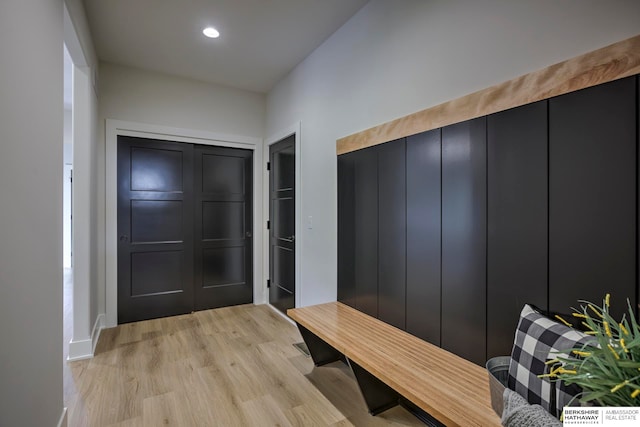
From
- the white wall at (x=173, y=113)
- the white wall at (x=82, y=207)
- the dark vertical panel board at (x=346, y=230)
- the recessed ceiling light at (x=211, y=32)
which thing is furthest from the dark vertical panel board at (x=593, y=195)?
the white wall at (x=173, y=113)

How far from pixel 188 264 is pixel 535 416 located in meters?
3.63

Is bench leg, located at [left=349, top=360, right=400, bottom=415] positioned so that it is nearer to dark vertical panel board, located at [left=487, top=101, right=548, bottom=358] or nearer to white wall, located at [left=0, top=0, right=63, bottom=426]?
dark vertical panel board, located at [left=487, top=101, right=548, bottom=358]

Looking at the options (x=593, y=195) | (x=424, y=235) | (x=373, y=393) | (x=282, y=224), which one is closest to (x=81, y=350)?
(x=282, y=224)

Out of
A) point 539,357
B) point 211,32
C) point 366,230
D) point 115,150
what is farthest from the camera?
point 115,150

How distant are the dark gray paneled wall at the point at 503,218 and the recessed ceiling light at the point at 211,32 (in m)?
1.78

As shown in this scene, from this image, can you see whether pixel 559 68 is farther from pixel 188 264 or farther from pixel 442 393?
pixel 188 264

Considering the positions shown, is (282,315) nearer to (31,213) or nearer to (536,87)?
(31,213)

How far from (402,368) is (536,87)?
56.4 inches

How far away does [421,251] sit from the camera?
189 centimetres

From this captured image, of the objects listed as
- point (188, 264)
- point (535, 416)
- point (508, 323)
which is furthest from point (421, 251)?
point (188, 264)

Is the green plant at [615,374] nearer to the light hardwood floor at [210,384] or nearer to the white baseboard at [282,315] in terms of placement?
the light hardwood floor at [210,384]

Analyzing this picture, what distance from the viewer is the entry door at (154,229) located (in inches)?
136

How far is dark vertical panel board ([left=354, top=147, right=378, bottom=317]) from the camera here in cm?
226

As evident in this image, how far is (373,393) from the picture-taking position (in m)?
1.90
